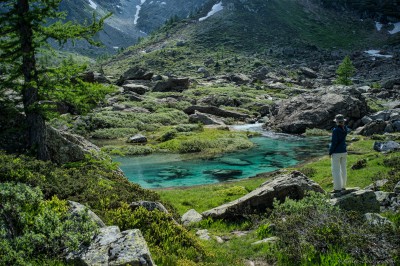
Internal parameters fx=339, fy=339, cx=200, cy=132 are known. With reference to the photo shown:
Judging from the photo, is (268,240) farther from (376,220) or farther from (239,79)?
(239,79)

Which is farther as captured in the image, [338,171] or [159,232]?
[338,171]

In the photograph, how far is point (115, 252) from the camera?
7.92 m

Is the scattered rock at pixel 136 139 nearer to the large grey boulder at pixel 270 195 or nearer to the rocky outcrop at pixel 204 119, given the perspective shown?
the rocky outcrop at pixel 204 119

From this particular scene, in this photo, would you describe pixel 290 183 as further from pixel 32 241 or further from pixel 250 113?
pixel 250 113

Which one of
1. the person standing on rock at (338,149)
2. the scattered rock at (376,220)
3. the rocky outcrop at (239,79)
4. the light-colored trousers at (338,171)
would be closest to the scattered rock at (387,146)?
the light-colored trousers at (338,171)

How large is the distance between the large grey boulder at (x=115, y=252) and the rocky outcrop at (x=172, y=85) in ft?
288

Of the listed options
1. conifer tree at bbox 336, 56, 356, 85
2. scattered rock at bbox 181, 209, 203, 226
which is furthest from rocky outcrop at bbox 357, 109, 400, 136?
conifer tree at bbox 336, 56, 356, 85

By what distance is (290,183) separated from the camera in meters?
16.1

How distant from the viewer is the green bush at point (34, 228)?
7461mm

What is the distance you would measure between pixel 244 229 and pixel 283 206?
2.87m

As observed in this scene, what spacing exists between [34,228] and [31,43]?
29.0 feet

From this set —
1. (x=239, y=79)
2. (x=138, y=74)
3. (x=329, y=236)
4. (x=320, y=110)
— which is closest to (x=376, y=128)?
(x=320, y=110)

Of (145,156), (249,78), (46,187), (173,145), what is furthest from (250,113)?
(46,187)

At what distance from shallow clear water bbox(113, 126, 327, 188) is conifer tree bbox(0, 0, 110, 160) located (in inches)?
689
